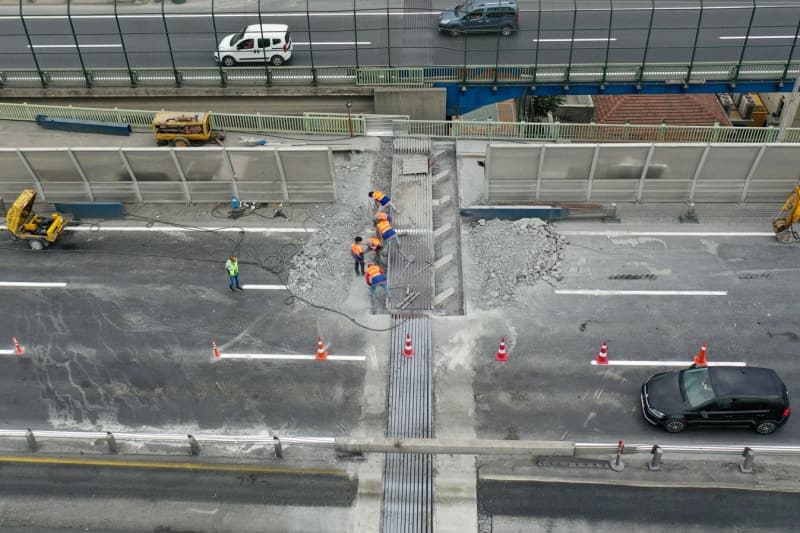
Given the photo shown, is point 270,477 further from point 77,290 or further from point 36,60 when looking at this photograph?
point 36,60

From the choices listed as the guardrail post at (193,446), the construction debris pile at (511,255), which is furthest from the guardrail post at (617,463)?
the guardrail post at (193,446)

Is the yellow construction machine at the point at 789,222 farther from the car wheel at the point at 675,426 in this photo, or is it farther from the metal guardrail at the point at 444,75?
the car wheel at the point at 675,426

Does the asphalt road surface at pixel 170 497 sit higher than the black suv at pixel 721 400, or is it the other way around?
Answer: the black suv at pixel 721 400

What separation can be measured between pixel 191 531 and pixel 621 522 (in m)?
9.71

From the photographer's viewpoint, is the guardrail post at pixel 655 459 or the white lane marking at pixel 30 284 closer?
the guardrail post at pixel 655 459

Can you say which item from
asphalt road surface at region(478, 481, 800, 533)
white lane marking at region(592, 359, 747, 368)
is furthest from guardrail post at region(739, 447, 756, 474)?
white lane marking at region(592, 359, 747, 368)

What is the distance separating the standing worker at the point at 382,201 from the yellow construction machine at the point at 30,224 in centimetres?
1078

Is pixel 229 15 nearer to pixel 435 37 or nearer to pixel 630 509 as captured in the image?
pixel 435 37

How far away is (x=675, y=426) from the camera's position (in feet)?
53.7

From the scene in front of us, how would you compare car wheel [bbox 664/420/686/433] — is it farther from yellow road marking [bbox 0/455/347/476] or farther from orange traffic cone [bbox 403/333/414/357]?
yellow road marking [bbox 0/455/347/476]

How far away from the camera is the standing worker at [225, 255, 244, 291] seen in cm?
2012

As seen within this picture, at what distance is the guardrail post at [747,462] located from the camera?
15484mm

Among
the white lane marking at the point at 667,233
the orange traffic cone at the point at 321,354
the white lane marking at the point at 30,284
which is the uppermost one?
the white lane marking at the point at 667,233

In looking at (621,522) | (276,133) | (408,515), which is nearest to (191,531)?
(408,515)
